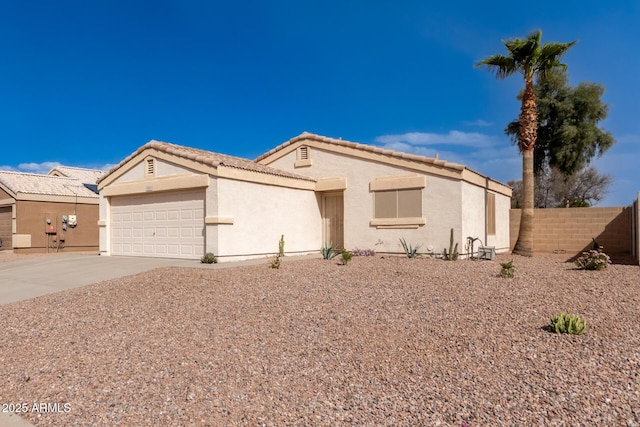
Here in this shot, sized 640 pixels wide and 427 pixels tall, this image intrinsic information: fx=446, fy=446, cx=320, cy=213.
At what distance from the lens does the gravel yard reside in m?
4.04

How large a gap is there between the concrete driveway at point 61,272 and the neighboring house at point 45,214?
23.0ft

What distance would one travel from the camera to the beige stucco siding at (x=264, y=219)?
45.7ft

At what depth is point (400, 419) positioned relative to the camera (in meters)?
3.84

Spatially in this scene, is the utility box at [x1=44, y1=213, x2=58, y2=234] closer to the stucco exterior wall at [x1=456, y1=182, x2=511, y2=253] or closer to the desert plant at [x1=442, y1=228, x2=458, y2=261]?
the desert plant at [x1=442, y1=228, x2=458, y2=261]

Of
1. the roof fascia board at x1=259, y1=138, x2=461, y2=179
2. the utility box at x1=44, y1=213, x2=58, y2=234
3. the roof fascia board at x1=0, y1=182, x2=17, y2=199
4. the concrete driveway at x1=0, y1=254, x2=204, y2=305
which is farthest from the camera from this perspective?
the utility box at x1=44, y1=213, x2=58, y2=234

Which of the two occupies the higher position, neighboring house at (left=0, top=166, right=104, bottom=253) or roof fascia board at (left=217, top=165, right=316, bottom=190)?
roof fascia board at (left=217, top=165, right=316, bottom=190)

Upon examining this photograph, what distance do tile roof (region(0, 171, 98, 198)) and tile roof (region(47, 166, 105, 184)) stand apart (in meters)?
1.77

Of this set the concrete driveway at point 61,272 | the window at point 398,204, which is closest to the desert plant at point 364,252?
the window at point 398,204

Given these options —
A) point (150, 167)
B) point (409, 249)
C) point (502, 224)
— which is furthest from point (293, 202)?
point (502, 224)

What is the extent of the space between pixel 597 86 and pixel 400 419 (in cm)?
3051

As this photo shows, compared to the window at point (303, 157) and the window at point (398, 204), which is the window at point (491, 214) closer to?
the window at point (398, 204)

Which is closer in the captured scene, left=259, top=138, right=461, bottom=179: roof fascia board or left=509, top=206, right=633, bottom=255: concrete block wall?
left=259, top=138, right=461, bottom=179: roof fascia board

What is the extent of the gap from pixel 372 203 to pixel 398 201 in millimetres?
1004

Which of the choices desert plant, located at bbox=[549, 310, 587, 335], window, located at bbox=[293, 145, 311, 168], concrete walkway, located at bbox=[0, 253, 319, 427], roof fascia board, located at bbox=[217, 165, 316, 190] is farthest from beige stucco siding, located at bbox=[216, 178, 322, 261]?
desert plant, located at bbox=[549, 310, 587, 335]
